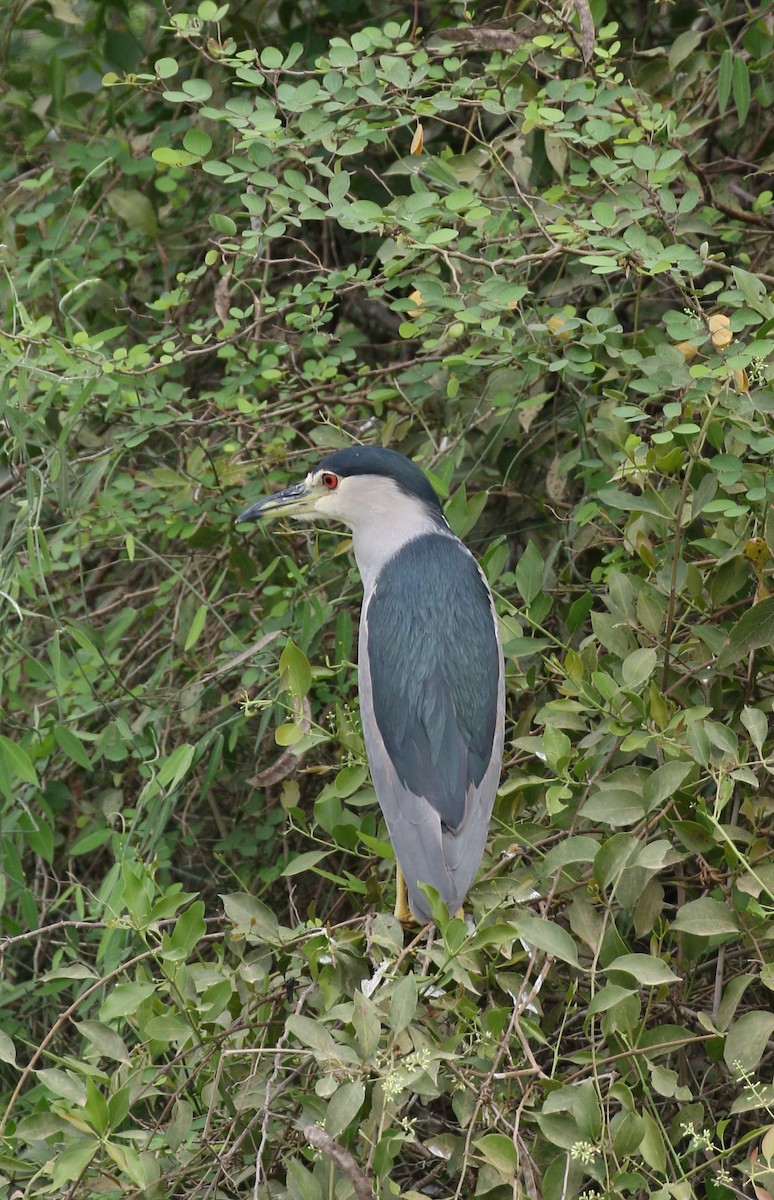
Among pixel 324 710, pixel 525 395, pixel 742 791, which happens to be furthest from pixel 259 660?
pixel 742 791

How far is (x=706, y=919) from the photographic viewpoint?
1985 millimetres

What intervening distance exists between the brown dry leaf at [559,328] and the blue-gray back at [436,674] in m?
0.48

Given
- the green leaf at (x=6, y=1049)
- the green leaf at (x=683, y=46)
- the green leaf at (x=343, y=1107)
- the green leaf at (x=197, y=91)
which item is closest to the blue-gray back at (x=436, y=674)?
the green leaf at (x=343, y=1107)

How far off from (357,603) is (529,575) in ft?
2.37

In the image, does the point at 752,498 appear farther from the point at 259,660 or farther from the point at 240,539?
the point at 240,539

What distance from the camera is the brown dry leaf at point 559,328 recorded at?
2.61 meters

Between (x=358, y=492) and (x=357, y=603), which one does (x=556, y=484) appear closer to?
(x=358, y=492)

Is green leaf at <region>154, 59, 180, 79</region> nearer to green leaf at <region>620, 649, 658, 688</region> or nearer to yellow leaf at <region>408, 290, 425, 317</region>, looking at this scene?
yellow leaf at <region>408, 290, 425, 317</region>

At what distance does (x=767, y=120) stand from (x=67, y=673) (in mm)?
2041

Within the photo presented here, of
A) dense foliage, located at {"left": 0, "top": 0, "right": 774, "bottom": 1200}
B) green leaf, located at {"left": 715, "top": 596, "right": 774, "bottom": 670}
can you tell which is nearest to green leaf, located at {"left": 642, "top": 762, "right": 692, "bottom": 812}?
dense foliage, located at {"left": 0, "top": 0, "right": 774, "bottom": 1200}

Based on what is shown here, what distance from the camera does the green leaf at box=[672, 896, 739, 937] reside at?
198 cm

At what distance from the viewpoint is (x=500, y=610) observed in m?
2.77

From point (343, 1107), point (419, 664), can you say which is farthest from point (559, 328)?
point (343, 1107)

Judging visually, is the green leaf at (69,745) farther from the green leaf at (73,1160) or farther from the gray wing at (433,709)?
the green leaf at (73,1160)
